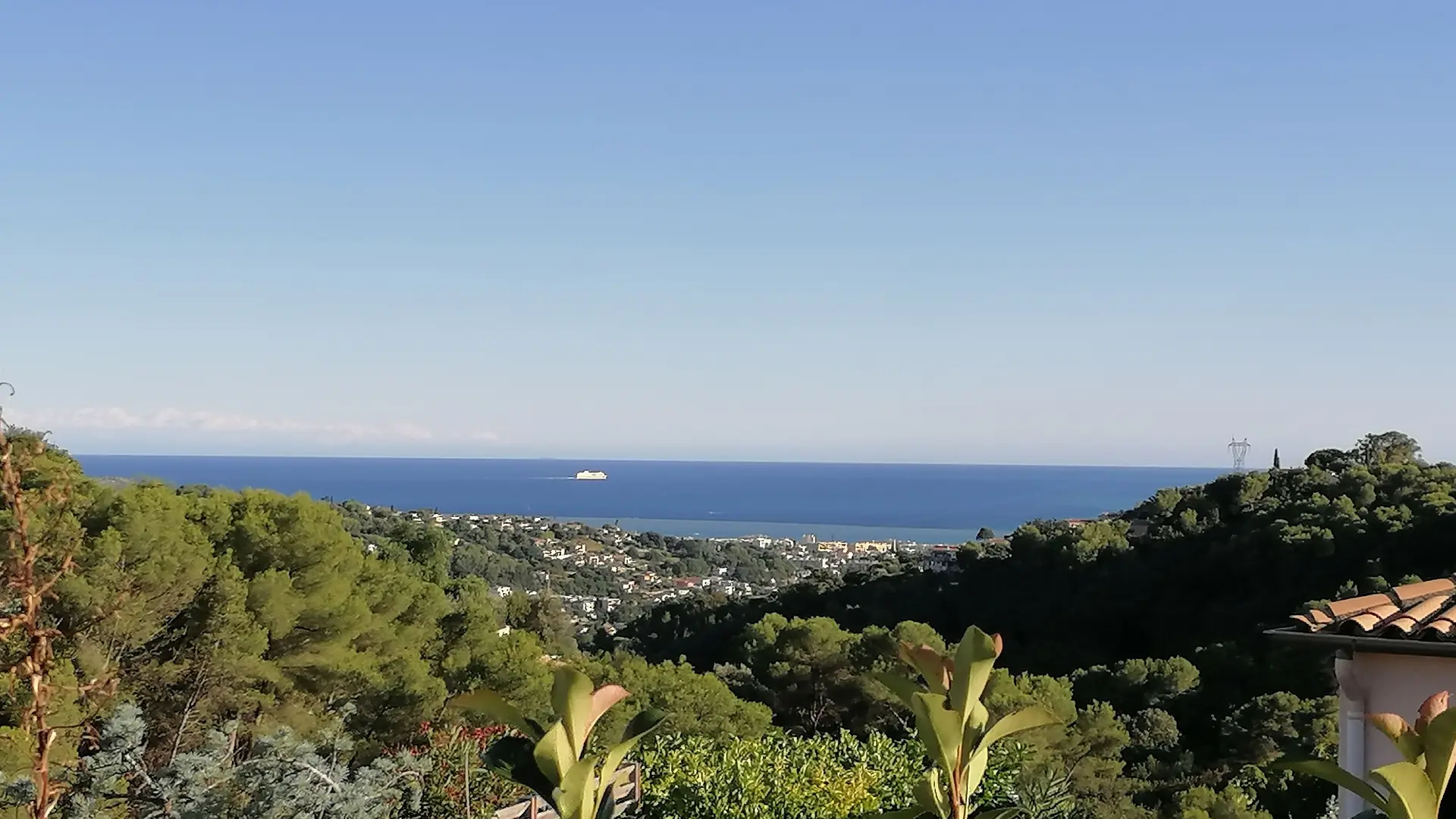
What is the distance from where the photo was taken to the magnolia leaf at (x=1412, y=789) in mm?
1145

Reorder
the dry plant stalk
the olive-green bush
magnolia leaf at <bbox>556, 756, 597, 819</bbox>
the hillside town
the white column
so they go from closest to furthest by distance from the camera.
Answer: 1. the dry plant stalk
2. magnolia leaf at <bbox>556, 756, 597, 819</bbox>
3. the white column
4. the olive-green bush
5. the hillside town

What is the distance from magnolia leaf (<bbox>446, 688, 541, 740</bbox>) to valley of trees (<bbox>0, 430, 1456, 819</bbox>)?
0.40 m

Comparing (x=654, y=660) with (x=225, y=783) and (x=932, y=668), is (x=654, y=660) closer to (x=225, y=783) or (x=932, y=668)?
(x=225, y=783)

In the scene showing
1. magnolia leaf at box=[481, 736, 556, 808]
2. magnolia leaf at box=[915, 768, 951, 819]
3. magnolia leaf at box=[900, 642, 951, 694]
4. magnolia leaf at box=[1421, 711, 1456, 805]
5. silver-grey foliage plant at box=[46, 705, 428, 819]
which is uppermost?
magnolia leaf at box=[900, 642, 951, 694]

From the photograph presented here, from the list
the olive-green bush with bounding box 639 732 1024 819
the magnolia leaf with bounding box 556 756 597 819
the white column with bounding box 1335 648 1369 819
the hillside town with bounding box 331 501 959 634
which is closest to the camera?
the magnolia leaf with bounding box 556 756 597 819

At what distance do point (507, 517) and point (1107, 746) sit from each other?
41.1 m

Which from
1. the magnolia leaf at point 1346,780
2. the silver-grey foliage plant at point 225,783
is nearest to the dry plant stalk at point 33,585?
the magnolia leaf at point 1346,780

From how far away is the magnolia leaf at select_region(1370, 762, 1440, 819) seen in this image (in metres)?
1.14

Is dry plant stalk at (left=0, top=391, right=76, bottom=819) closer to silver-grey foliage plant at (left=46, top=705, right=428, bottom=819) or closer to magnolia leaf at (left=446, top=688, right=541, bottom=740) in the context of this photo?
magnolia leaf at (left=446, top=688, right=541, bottom=740)

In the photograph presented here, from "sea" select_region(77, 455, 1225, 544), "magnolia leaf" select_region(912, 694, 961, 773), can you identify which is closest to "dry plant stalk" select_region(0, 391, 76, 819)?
"magnolia leaf" select_region(912, 694, 961, 773)

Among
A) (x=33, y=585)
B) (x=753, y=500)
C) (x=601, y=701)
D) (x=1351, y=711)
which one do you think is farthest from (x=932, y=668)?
(x=753, y=500)

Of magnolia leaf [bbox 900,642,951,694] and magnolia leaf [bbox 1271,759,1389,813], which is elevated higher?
magnolia leaf [bbox 900,642,951,694]

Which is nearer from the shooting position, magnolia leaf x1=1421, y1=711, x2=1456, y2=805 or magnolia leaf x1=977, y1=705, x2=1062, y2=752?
magnolia leaf x1=1421, y1=711, x2=1456, y2=805

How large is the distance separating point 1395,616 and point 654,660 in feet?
58.3
